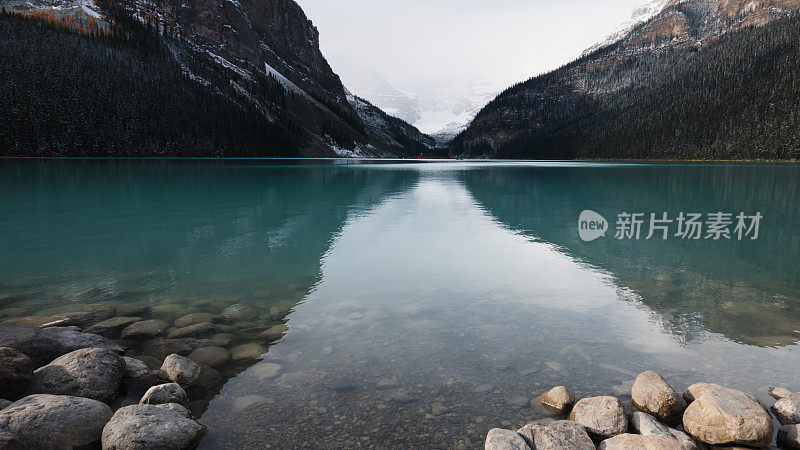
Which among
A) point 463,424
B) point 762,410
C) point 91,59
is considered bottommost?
point 463,424

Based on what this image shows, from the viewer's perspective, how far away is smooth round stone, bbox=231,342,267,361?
339 inches

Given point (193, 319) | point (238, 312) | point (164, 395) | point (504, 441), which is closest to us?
point (504, 441)

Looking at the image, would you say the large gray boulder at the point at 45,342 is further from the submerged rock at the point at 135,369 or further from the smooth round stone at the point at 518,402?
the smooth round stone at the point at 518,402

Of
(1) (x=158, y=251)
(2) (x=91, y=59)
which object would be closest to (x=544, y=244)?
(1) (x=158, y=251)

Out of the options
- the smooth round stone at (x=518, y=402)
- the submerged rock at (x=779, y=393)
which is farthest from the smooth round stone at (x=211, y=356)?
the submerged rock at (x=779, y=393)

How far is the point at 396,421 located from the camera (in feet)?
21.5

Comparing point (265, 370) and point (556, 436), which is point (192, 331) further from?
point (556, 436)

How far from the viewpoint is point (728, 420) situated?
592 cm

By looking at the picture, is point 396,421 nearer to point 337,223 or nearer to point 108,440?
point 108,440

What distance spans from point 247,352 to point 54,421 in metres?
3.55

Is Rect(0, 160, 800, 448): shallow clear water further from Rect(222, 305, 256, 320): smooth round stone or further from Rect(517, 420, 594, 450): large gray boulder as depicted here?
Rect(517, 420, 594, 450): large gray boulder

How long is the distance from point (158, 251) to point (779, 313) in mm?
22696

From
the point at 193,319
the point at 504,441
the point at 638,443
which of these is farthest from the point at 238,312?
the point at 638,443

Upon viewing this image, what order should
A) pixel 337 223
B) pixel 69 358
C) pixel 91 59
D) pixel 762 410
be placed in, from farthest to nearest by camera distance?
pixel 91 59, pixel 337 223, pixel 69 358, pixel 762 410
